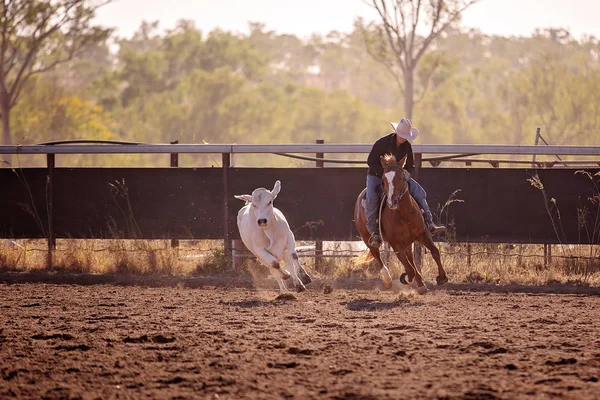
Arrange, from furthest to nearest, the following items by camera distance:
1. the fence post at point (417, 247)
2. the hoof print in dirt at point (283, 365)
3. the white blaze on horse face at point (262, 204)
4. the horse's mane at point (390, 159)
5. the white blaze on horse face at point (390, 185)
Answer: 1. the fence post at point (417, 247)
2. the white blaze on horse face at point (262, 204)
3. the horse's mane at point (390, 159)
4. the white blaze on horse face at point (390, 185)
5. the hoof print in dirt at point (283, 365)

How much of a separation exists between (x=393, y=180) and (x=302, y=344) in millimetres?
4471

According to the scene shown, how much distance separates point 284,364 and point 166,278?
8.37 metres

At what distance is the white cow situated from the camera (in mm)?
14578

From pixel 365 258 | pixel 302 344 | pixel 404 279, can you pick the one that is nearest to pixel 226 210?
pixel 365 258

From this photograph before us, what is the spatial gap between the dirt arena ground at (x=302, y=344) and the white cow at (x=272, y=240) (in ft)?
1.31

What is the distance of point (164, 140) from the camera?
63094 millimetres

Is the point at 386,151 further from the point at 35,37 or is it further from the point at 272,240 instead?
the point at 35,37

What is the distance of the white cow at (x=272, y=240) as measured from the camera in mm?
14578

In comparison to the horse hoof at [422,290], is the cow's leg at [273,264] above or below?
above

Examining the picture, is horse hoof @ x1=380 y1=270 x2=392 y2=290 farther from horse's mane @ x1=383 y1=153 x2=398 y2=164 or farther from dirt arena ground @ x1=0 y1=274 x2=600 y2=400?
horse's mane @ x1=383 y1=153 x2=398 y2=164

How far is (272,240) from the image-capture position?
48.6 feet

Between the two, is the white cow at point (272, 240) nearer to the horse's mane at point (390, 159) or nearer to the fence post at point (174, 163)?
the horse's mane at point (390, 159)

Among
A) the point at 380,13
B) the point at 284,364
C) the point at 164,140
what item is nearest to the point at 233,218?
the point at 284,364

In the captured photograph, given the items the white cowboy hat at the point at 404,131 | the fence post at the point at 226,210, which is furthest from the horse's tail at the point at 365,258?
the fence post at the point at 226,210
